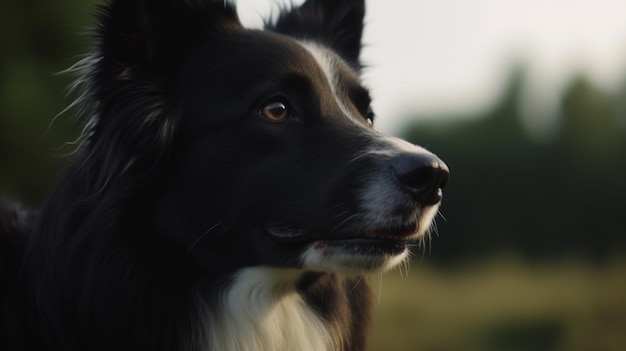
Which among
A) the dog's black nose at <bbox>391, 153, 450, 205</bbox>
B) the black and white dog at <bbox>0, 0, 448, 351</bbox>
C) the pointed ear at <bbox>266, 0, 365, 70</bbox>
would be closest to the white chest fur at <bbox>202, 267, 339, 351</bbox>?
the black and white dog at <bbox>0, 0, 448, 351</bbox>

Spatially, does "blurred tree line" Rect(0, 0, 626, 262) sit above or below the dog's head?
below

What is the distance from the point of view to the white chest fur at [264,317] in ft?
12.9

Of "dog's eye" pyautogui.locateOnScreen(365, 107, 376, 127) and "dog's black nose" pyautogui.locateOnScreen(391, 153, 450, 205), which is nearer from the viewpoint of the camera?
"dog's black nose" pyautogui.locateOnScreen(391, 153, 450, 205)

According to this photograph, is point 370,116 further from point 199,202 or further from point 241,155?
point 199,202

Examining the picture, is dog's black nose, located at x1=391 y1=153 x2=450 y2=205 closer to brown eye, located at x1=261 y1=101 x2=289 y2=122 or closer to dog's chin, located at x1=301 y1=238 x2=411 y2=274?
dog's chin, located at x1=301 y1=238 x2=411 y2=274

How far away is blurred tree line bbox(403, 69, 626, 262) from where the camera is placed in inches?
917

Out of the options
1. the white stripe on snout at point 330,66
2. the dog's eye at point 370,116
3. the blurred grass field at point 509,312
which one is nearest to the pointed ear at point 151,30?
the white stripe on snout at point 330,66

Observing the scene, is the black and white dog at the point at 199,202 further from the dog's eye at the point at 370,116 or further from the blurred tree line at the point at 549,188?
the blurred tree line at the point at 549,188

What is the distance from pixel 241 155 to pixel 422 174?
95 cm

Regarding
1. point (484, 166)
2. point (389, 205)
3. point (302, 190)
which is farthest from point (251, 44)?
point (484, 166)

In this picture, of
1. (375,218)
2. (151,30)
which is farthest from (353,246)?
(151,30)

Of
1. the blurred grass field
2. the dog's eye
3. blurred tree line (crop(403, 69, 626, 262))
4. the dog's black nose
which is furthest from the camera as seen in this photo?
blurred tree line (crop(403, 69, 626, 262))

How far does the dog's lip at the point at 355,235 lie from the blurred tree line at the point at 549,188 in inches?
760

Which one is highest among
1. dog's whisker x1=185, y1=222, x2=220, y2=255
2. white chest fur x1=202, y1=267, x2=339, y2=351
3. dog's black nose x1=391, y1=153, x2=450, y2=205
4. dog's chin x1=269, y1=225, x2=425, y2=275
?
dog's black nose x1=391, y1=153, x2=450, y2=205
